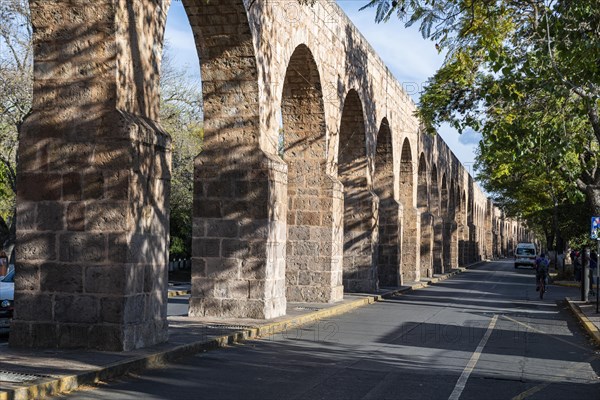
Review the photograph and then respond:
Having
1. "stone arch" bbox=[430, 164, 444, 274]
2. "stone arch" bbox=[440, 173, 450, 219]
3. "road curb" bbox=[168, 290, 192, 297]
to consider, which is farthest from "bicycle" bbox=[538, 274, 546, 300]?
"stone arch" bbox=[440, 173, 450, 219]

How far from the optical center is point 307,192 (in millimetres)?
17875

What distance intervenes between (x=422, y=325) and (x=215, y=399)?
8.20m

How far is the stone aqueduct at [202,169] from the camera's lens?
9219 mm

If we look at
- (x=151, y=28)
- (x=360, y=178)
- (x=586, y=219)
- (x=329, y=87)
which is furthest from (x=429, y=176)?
(x=151, y=28)

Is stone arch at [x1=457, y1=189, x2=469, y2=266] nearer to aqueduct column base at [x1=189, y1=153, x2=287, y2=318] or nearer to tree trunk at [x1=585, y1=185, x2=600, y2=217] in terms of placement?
tree trunk at [x1=585, y1=185, x2=600, y2=217]

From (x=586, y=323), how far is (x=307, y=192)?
6.19 meters

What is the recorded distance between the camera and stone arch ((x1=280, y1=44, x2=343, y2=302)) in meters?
17.6

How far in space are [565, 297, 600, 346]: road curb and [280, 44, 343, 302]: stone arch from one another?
5092mm

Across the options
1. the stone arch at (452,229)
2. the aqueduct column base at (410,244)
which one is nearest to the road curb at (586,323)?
the aqueduct column base at (410,244)

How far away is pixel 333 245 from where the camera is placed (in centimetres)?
1780

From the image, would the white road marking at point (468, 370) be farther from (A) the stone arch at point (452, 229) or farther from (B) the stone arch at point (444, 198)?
(A) the stone arch at point (452, 229)

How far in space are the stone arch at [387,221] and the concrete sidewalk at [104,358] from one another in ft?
43.2

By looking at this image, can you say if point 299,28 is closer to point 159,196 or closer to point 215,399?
point 159,196

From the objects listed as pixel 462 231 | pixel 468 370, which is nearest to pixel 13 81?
pixel 468 370
